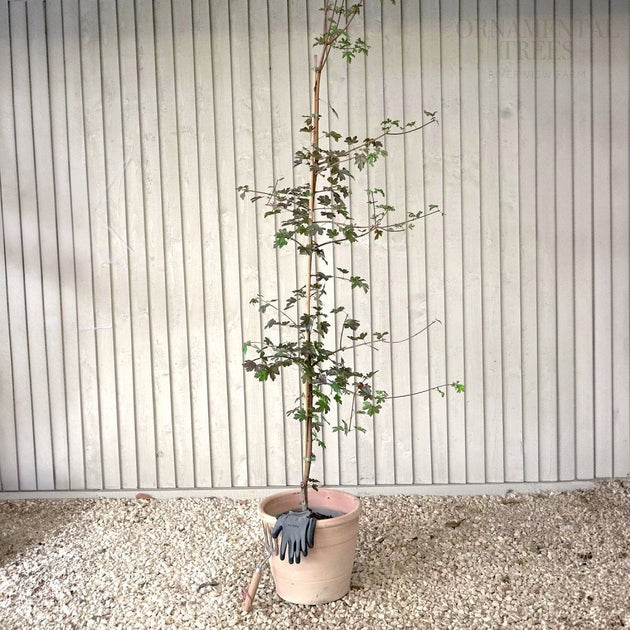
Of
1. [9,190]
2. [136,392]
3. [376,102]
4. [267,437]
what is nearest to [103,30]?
[9,190]

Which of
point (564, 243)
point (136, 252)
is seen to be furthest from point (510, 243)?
point (136, 252)

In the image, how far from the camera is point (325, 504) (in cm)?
301

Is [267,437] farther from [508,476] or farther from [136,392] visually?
[508,476]

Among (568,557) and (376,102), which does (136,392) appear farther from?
(568,557)

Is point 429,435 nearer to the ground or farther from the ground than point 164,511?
farther from the ground

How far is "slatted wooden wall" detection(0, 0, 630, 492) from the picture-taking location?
12.7ft

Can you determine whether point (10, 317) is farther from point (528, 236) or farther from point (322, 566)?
point (528, 236)

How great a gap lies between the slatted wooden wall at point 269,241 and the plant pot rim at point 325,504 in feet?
3.17

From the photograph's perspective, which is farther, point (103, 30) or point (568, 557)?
point (103, 30)

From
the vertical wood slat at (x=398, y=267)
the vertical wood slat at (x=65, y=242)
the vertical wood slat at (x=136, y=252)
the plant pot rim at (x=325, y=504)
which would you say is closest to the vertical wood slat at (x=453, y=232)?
the vertical wood slat at (x=398, y=267)

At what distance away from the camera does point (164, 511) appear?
3852mm

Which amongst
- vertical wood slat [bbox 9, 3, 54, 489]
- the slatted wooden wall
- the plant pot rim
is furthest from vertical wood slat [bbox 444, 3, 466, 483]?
vertical wood slat [bbox 9, 3, 54, 489]

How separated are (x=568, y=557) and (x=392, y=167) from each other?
212 cm

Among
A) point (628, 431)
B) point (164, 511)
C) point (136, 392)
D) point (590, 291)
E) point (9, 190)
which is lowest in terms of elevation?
point (164, 511)
